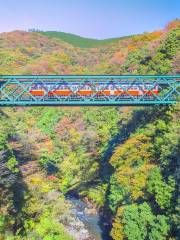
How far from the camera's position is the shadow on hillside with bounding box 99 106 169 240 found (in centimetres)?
3706

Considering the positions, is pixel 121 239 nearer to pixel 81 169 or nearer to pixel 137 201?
pixel 137 201

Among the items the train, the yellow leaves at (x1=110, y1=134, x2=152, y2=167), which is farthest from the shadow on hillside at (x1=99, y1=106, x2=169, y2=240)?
the yellow leaves at (x1=110, y1=134, x2=152, y2=167)

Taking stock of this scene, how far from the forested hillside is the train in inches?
86.2

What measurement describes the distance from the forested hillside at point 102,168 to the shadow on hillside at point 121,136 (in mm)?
104

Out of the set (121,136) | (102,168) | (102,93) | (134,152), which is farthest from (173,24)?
(134,152)

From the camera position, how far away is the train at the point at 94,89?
36419 millimetres

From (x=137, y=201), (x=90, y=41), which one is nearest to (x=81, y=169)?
(x=137, y=201)

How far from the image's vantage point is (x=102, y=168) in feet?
150

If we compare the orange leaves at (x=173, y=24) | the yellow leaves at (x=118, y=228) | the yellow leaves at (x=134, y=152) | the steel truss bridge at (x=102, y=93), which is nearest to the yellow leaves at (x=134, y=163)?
the yellow leaves at (x=134, y=152)

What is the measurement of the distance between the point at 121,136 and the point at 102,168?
4388mm

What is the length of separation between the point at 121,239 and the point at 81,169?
20.4 meters

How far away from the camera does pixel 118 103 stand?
34719 mm

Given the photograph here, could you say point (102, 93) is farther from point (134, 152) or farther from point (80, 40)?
point (80, 40)

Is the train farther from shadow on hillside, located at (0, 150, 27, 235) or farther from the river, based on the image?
the river
